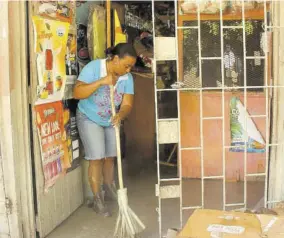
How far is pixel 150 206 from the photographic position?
14.2ft

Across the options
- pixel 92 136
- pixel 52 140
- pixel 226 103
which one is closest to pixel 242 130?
pixel 226 103

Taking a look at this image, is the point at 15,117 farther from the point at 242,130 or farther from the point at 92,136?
the point at 242,130

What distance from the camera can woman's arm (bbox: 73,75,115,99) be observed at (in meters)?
3.67

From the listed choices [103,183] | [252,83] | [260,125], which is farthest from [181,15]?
[103,183]

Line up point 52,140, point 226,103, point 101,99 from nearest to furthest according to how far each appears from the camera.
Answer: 1. point 52,140
2. point 101,99
3. point 226,103

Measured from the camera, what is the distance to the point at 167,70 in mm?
5559

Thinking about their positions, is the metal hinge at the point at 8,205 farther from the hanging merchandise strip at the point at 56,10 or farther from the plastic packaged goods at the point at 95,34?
the plastic packaged goods at the point at 95,34

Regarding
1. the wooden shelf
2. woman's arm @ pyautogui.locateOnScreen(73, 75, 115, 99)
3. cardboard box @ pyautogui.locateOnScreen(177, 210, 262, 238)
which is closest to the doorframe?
woman's arm @ pyautogui.locateOnScreen(73, 75, 115, 99)

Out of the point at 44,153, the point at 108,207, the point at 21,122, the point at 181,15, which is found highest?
the point at 181,15

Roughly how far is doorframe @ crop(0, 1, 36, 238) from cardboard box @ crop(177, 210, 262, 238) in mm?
1367

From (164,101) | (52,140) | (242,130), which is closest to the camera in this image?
(52,140)

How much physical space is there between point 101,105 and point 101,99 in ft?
0.19

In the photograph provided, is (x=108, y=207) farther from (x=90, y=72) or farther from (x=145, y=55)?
(x=145, y=55)

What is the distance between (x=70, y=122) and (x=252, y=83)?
1780 mm
